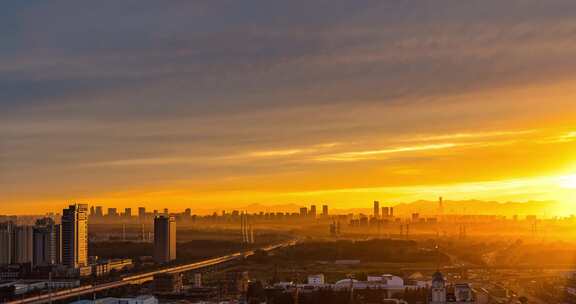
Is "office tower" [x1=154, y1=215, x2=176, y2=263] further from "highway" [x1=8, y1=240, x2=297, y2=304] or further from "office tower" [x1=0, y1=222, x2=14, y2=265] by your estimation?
"office tower" [x1=0, y1=222, x2=14, y2=265]

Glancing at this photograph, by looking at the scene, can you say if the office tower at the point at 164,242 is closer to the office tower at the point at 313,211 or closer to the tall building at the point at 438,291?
the tall building at the point at 438,291

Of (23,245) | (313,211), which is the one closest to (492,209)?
(313,211)

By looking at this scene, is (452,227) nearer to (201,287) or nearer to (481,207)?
(481,207)

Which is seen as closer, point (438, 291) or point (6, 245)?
point (438, 291)

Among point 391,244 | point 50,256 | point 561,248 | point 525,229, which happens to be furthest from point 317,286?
point 525,229

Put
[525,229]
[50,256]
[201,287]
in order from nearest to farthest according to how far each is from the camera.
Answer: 1. [201,287]
2. [50,256]
3. [525,229]

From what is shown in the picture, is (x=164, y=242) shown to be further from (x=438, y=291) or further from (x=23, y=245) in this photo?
(x=438, y=291)

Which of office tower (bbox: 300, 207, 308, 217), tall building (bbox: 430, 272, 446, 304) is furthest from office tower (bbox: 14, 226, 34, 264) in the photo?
office tower (bbox: 300, 207, 308, 217)
